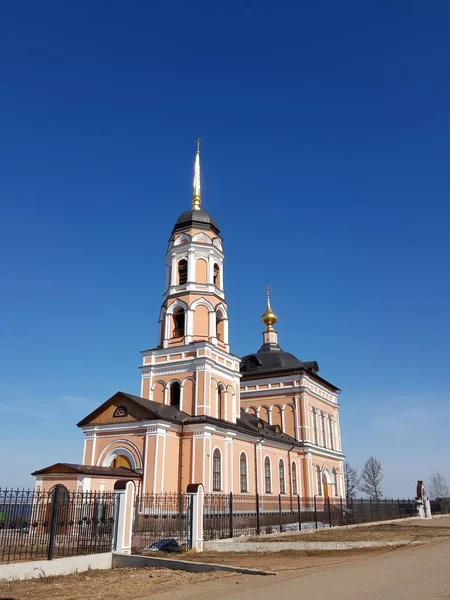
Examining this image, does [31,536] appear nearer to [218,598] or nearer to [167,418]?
[218,598]

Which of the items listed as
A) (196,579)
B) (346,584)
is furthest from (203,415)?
(346,584)

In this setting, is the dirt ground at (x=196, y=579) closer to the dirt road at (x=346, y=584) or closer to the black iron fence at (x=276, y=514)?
the dirt road at (x=346, y=584)

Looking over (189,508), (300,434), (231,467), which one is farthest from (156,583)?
(300,434)

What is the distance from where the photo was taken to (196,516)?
15500 millimetres

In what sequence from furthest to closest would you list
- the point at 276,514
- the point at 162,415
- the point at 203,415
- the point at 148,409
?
the point at 203,415 → the point at 162,415 → the point at 148,409 → the point at 276,514

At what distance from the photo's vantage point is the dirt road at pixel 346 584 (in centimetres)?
820

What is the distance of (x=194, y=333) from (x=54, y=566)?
1904 centimetres

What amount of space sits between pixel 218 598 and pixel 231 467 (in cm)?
1920

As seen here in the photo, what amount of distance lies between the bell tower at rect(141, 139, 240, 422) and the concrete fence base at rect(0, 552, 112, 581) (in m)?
14.8

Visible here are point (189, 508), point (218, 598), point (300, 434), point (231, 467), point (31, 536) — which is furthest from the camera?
point (300, 434)

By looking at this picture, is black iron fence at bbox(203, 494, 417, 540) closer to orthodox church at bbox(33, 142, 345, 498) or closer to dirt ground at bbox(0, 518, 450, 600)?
orthodox church at bbox(33, 142, 345, 498)

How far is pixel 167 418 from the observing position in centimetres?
2536

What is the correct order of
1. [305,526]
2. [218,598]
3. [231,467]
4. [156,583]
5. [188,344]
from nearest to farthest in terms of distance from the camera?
1. [218,598]
2. [156,583]
3. [305,526]
4. [231,467]
5. [188,344]

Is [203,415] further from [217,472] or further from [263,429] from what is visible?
[263,429]
